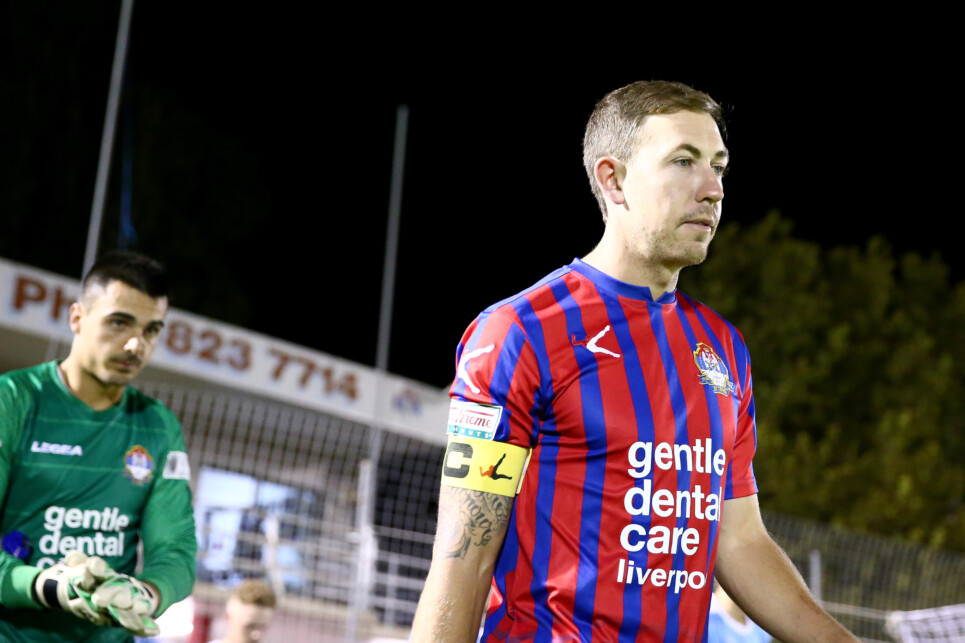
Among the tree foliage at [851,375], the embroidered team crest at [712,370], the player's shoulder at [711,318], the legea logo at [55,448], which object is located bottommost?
the legea logo at [55,448]

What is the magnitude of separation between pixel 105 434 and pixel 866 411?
59.0 feet

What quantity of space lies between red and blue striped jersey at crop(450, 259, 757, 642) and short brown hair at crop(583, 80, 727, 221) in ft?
1.14

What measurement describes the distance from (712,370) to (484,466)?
0.58 m

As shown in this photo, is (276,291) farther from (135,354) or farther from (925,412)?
(135,354)

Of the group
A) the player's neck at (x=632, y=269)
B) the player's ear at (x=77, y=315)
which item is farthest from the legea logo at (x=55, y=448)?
the player's neck at (x=632, y=269)

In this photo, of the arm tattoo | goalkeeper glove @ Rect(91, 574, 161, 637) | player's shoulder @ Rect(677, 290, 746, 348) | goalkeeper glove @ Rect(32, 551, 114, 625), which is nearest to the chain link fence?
goalkeeper glove @ Rect(32, 551, 114, 625)

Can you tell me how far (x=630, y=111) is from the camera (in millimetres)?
2264

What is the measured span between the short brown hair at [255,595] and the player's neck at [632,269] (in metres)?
4.24

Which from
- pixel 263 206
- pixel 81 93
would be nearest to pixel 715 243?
pixel 263 206

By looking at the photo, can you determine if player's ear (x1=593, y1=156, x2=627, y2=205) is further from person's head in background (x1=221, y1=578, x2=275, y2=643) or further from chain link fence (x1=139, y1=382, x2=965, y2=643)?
chain link fence (x1=139, y1=382, x2=965, y2=643)

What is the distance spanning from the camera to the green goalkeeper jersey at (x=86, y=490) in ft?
11.6

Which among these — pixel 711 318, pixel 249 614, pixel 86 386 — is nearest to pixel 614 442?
pixel 711 318

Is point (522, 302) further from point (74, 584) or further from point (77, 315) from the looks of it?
point (77, 315)

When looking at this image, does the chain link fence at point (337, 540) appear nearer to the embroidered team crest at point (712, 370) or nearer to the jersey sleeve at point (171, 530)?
the jersey sleeve at point (171, 530)
